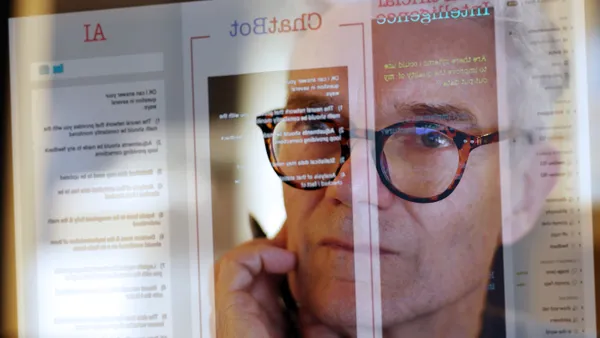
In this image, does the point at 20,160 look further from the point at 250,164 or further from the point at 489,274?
the point at 489,274

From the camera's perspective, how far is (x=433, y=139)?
758 mm

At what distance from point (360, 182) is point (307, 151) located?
0.08 metres

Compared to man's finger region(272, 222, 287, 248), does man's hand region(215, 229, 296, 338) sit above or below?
below

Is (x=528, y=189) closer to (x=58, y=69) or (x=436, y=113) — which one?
(x=436, y=113)

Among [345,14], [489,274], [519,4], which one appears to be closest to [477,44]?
[519,4]

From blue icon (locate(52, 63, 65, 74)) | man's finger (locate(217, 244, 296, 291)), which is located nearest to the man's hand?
man's finger (locate(217, 244, 296, 291))

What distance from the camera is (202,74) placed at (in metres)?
0.81

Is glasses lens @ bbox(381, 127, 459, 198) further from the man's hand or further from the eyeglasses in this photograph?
the man's hand

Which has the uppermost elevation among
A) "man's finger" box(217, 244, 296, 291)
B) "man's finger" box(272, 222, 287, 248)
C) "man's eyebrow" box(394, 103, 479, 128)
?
"man's eyebrow" box(394, 103, 479, 128)

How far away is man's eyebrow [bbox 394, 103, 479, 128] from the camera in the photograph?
2.48ft

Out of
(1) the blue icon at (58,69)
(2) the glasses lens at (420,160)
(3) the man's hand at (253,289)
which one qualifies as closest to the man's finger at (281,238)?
(3) the man's hand at (253,289)

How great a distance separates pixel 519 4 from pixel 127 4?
55cm

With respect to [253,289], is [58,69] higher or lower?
higher

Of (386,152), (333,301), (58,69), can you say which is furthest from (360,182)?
(58,69)
